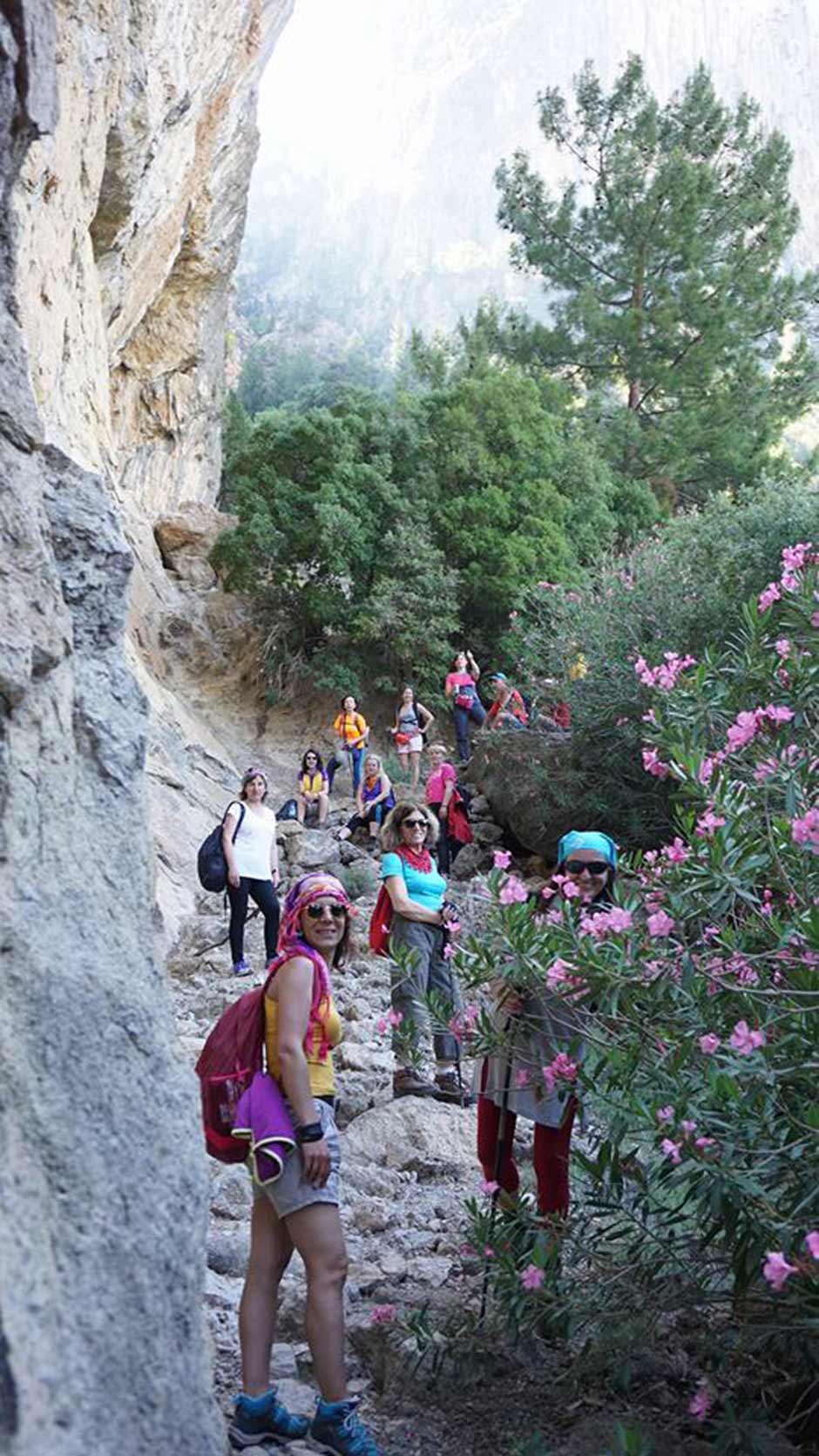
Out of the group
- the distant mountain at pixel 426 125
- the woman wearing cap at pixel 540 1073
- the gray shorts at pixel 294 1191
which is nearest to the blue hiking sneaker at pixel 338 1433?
the gray shorts at pixel 294 1191

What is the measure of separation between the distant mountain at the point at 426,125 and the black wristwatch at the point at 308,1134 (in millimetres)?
88037

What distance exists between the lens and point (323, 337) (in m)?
92.2

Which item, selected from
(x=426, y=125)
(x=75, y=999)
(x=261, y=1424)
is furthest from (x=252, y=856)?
(x=426, y=125)

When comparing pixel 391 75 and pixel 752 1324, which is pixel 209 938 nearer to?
pixel 752 1324

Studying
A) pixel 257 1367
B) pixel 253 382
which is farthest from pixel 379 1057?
pixel 253 382

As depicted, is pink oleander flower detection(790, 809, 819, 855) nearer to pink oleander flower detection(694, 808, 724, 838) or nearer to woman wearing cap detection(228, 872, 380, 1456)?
pink oleander flower detection(694, 808, 724, 838)

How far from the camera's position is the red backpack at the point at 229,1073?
3305 millimetres

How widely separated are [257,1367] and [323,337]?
94.1 m

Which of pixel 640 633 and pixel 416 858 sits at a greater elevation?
pixel 640 633

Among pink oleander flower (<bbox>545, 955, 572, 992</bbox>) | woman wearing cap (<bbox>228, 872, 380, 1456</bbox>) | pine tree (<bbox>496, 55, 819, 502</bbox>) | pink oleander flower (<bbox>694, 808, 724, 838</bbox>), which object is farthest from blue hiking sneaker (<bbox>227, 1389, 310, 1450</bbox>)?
pine tree (<bbox>496, 55, 819, 502</bbox>)

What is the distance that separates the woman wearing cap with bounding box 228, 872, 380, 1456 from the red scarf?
2.50m

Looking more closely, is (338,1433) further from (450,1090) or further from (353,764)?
(353,764)

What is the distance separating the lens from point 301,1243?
316 cm

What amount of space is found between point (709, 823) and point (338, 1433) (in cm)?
172
